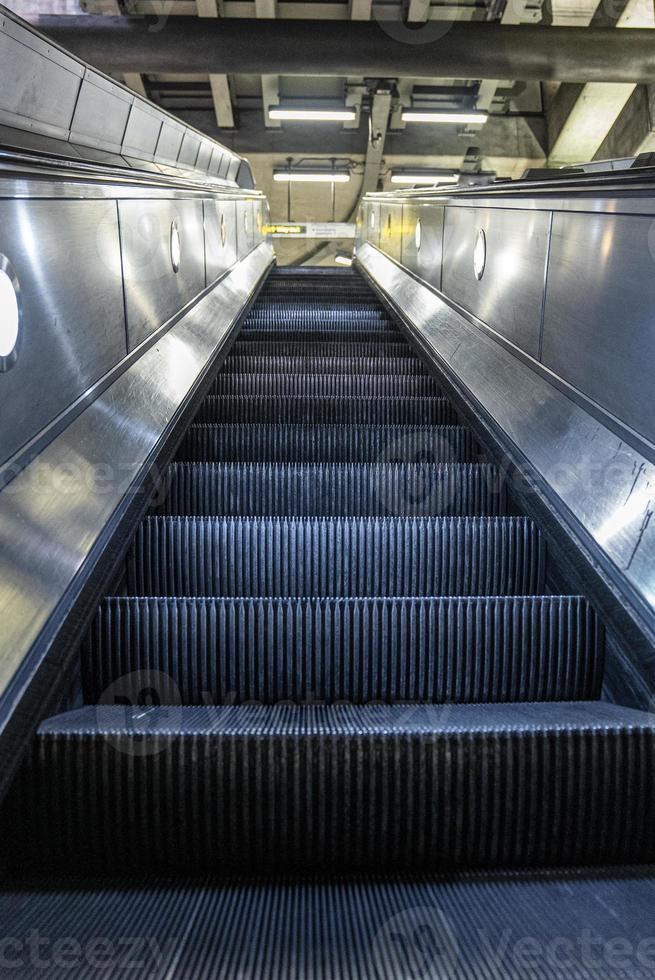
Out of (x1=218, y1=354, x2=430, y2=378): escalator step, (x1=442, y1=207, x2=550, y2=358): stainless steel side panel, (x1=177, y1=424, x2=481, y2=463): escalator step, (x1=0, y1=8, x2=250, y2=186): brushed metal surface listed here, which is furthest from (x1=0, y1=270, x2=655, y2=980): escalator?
(x1=218, y1=354, x2=430, y2=378): escalator step

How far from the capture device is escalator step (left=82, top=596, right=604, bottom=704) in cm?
189

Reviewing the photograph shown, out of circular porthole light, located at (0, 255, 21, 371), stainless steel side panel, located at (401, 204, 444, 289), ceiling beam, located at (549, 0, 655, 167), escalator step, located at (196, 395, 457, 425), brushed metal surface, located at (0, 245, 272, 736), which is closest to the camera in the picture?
brushed metal surface, located at (0, 245, 272, 736)

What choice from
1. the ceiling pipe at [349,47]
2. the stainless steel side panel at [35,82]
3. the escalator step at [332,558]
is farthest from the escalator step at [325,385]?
the ceiling pipe at [349,47]

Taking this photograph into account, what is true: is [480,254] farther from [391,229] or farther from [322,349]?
[391,229]

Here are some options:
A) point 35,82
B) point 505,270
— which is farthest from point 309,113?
point 505,270

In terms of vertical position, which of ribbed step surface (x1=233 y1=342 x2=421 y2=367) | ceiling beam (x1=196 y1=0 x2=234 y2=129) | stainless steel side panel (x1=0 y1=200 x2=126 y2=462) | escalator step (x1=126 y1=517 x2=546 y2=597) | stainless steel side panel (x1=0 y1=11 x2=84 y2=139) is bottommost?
escalator step (x1=126 y1=517 x2=546 y2=597)

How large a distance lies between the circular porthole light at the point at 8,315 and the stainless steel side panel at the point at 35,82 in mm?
2659

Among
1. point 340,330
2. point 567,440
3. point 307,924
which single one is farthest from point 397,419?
point 307,924

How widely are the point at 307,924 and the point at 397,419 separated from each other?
8.62ft

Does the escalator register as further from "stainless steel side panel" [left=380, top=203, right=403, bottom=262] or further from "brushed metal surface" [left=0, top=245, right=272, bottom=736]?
"stainless steel side panel" [left=380, top=203, right=403, bottom=262]

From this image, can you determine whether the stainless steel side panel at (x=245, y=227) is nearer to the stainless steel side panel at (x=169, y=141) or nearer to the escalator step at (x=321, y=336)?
the stainless steel side panel at (x=169, y=141)

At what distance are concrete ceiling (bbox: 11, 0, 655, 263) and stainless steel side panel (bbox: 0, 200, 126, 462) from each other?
32.3 ft

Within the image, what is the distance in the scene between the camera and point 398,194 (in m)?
6.89

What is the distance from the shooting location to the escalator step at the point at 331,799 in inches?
56.9
